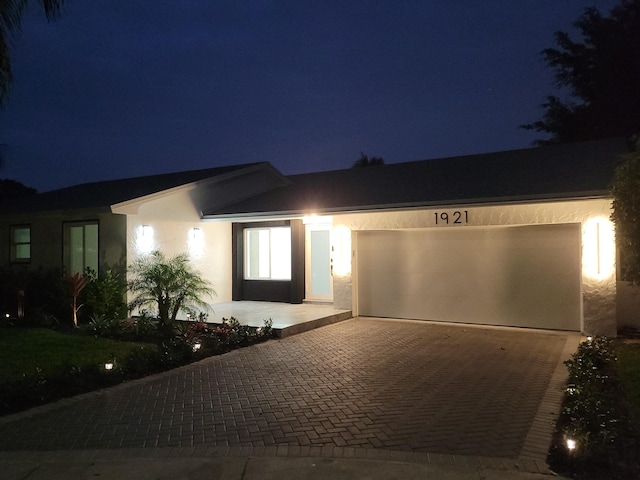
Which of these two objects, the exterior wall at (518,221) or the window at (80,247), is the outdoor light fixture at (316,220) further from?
the window at (80,247)

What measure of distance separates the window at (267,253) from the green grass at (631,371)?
342 inches

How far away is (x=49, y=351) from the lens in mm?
9320

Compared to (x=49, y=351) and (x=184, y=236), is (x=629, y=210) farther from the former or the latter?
(x=184, y=236)

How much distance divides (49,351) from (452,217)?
8115 mm

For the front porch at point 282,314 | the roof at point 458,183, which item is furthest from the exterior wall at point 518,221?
the front porch at point 282,314

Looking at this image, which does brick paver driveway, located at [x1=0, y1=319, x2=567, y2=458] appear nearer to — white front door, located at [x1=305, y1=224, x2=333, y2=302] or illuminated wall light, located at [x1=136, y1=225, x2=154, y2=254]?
illuminated wall light, located at [x1=136, y1=225, x2=154, y2=254]

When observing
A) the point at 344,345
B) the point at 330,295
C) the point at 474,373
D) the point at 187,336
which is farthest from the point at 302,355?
the point at 330,295

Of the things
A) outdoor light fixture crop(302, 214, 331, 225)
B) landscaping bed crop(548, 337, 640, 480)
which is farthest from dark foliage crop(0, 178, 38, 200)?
landscaping bed crop(548, 337, 640, 480)

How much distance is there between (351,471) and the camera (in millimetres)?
4578

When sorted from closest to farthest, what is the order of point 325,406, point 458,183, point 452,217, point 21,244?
point 325,406 < point 452,217 < point 458,183 < point 21,244

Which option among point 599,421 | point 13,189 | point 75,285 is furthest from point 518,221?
point 13,189

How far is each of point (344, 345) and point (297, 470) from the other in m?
5.31

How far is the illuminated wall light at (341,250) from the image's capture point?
13.2 metres

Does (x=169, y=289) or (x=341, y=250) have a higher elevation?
(x=341, y=250)
